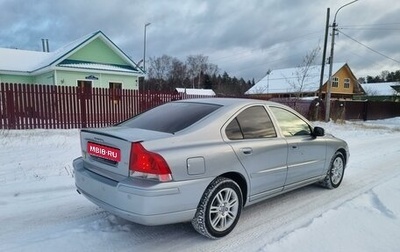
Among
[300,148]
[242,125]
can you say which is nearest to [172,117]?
[242,125]

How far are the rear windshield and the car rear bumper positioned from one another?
0.67m

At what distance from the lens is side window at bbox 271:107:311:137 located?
4.45 meters

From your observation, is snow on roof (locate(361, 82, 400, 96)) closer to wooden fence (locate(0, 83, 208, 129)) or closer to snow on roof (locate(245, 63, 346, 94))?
snow on roof (locate(245, 63, 346, 94))

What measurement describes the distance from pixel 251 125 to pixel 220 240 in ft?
4.69

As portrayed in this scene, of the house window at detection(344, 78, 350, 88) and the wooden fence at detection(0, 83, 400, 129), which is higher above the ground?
the house window at detection(344, 78, 350, 88)

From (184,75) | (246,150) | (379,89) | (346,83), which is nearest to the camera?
(246,150)

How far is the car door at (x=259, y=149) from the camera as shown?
372 centimetres

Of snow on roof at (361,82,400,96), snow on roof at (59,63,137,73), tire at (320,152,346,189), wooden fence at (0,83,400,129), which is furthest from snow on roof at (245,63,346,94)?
tire at (320,152,346,189)

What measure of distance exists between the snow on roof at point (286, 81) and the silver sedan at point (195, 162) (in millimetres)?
39438

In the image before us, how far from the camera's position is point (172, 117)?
388 centimetres

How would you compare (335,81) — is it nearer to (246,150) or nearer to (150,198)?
(246,150)

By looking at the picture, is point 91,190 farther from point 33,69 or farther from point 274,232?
point 33,69

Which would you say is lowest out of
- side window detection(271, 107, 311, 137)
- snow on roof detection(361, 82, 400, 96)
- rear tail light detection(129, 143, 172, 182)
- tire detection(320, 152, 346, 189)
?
tire detection(320, 152, 346, 189)

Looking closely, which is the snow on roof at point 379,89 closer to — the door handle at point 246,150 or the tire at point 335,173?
the tire at point 335,173
